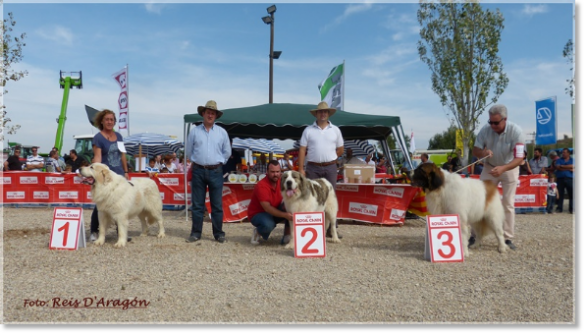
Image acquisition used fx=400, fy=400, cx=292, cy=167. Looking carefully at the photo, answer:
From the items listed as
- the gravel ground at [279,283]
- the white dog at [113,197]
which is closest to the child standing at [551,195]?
the gravel ground at [279,283]

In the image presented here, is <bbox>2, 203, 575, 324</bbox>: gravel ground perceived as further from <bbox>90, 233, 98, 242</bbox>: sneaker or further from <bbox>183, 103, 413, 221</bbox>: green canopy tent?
<bbox>183, 103, 413, 221</bbox>: green canopy tent

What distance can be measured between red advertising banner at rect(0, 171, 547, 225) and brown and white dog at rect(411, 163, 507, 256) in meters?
2.78

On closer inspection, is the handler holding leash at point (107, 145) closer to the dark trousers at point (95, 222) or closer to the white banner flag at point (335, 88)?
the dark trousers at point (95, 222)

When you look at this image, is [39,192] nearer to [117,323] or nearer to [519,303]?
[117,323]

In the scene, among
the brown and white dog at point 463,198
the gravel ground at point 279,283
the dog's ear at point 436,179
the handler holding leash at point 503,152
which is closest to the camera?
the gravel ground at point 279,283

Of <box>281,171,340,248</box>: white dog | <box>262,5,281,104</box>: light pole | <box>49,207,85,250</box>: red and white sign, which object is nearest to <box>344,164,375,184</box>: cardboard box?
<box>281,171,340,248</box>: white dog

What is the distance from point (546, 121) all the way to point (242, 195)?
10632 millimetres

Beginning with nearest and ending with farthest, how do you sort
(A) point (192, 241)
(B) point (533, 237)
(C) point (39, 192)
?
1. (A) point (192, 241)
2. (B) point (533, 237)
3. (C) point (39, 192)

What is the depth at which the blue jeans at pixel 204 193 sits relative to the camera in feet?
19.1

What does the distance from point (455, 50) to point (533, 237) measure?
16.6 m

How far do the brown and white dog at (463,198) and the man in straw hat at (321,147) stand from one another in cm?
137

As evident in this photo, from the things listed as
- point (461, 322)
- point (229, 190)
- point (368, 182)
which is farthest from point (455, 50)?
point (461, 322)

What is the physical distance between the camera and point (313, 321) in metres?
3.00

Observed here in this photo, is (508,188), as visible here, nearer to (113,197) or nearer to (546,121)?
(113,197)
